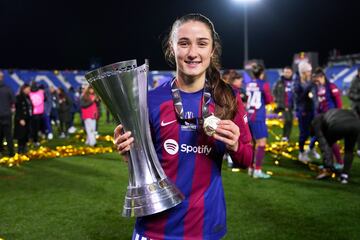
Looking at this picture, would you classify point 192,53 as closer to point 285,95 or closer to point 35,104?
point 285,95

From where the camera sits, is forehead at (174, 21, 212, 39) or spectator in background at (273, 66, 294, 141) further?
spectator in background at (273, 66, 294, 141)

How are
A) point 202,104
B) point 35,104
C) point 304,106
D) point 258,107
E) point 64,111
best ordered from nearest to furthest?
point 202,104 → point 258,107 → point 304,106 → point 35,104 → point 64,111

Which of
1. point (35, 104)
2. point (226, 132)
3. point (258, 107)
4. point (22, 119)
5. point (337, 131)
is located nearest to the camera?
Answer: point (226, 132)

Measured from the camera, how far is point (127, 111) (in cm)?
202

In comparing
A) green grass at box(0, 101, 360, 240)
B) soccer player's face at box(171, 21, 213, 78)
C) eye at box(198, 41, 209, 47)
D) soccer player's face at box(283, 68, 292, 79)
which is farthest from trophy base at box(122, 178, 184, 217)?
soccer player's face at box(283, 68, 292, 79)

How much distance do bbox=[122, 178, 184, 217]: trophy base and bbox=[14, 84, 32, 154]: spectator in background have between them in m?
9.55

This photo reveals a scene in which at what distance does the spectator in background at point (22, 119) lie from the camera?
1097cm

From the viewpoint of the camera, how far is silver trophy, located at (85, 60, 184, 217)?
6.42 ft

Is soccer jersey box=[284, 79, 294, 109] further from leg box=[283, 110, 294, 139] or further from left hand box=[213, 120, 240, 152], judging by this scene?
left hand box=[213, 120, 240, 152]

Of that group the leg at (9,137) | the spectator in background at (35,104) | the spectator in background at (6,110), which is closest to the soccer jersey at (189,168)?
the spectator in background at (6,110)

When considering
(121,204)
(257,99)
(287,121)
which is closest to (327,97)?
(257,99)

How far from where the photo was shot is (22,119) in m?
11.0

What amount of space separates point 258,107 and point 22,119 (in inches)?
236

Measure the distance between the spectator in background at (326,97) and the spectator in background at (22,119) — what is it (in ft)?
22.4
